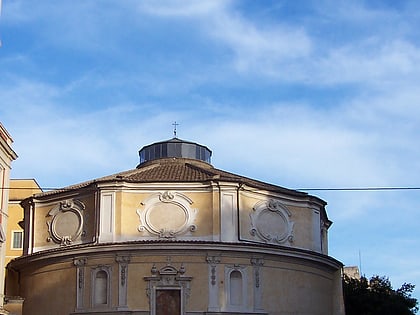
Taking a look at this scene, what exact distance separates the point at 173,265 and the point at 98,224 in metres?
4.69

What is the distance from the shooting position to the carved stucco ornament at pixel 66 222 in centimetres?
4759

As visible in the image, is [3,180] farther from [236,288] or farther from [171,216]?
[236,288]

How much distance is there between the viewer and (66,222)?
1900 inches

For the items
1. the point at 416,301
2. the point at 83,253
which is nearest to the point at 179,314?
the point at 83,253

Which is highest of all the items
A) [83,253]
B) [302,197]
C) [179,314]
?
[302,197]

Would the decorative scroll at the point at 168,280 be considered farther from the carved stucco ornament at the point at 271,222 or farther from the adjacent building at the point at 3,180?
the adjacent building at the point at 3,180

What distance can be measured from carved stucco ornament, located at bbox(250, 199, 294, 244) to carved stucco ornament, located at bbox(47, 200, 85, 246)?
9.51 m

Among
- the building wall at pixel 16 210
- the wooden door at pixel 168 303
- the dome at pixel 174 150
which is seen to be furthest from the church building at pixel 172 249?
the dome at pixel 174 150

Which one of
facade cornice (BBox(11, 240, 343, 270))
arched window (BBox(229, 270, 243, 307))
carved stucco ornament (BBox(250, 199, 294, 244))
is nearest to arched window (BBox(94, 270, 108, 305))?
facade cornice (BBox(11, 240, 343, 270))

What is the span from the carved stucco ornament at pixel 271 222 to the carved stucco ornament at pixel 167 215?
355 cm

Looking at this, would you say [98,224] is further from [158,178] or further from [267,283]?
[267,283]

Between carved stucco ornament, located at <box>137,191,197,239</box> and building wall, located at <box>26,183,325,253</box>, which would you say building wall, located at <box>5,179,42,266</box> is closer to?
building wall, located at <box>26,183,325,253</box>

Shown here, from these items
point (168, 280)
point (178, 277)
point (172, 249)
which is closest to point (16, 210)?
point (172, 249)

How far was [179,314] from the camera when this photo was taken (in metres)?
44.8
